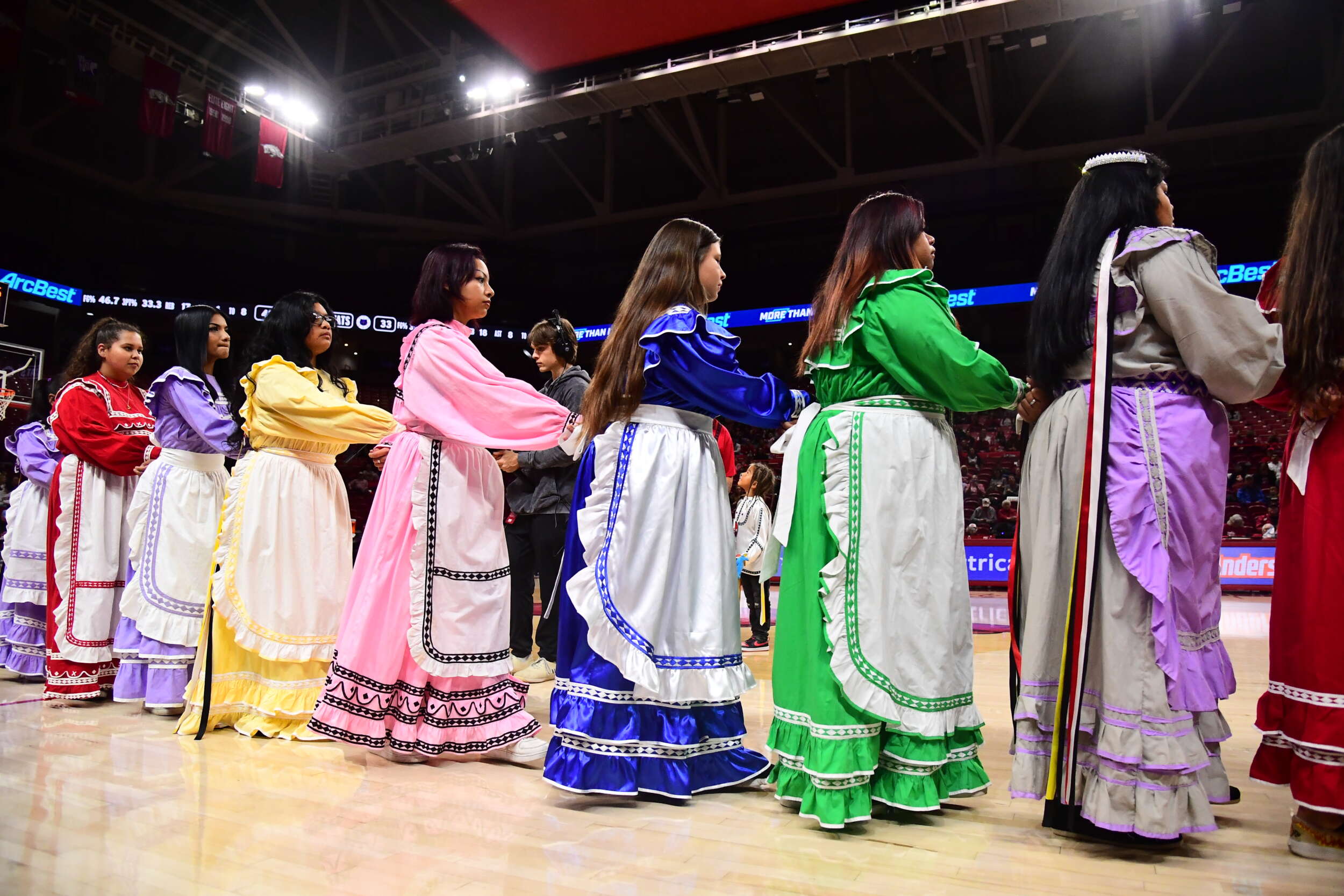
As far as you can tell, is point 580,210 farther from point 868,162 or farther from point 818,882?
point 818,882

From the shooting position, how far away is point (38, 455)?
5723 millimetres

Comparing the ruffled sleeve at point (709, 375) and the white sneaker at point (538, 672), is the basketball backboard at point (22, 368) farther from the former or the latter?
the ruffled sleeve at point (709, 375)

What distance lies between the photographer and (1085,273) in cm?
239

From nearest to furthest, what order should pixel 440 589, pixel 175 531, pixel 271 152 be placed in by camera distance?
pixel 440 589 → pixel 175 531 → pixel 271 152

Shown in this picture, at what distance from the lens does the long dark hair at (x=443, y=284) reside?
355 cm

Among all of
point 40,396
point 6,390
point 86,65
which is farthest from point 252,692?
point 40,396

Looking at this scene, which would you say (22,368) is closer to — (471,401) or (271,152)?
(271,152)

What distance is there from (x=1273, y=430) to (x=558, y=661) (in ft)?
49.9

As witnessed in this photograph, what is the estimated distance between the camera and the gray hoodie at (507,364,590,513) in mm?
4965

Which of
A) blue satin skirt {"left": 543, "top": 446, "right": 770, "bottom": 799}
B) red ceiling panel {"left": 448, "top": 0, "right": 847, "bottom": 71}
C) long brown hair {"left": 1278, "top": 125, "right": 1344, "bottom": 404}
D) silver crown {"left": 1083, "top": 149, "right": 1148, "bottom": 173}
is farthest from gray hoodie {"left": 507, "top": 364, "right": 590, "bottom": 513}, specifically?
red ceiling panel {"left": 448, "top": 0, "right": 847, "bottom": 71}

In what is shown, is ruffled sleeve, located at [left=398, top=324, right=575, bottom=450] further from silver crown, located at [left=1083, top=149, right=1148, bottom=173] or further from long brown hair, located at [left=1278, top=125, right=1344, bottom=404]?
long brown hair, located at [left=1278, top=125, right=1344, bottom=404]

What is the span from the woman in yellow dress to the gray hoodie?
1248 millimetres

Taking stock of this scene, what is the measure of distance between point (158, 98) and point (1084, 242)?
1196 centimetres

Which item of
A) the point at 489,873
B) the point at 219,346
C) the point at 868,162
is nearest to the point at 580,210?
the point at 868,162
